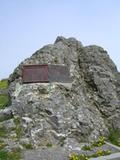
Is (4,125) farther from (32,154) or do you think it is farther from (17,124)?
(32,154)

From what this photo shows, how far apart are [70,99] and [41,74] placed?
1.79m

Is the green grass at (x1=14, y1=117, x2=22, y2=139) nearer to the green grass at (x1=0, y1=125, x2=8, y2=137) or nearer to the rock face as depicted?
the rock face

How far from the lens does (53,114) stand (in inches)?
591

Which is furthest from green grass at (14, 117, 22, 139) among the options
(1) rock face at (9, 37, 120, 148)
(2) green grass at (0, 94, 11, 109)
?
(2) green grass at (0, 94, 11, 109)

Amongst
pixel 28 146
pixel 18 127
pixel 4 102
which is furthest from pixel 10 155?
pixel 4 102

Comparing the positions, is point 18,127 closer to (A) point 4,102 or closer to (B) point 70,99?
(B) point 70,99

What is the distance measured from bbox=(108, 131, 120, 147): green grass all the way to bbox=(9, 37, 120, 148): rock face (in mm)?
263

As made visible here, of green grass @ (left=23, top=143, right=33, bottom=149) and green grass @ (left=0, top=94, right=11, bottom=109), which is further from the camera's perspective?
green grass @ (left=0, top=94, right=11, bottom=109)

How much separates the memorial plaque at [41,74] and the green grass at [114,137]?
335 centimetres

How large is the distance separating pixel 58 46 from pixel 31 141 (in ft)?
21.4

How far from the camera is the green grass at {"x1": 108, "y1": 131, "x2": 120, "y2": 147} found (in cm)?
1537

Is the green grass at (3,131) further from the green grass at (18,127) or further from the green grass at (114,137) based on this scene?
the green grass at (114,137)

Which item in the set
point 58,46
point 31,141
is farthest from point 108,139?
point 58,46

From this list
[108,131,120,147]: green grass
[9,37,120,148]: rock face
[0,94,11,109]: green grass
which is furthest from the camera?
[0,94,11,109]: green grass
